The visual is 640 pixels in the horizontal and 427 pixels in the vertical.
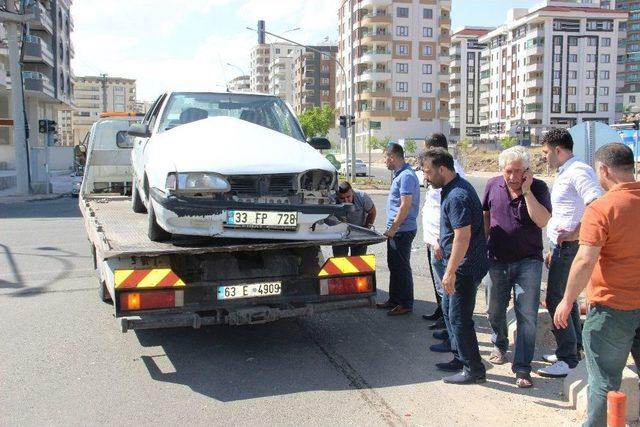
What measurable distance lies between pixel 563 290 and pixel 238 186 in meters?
2.86

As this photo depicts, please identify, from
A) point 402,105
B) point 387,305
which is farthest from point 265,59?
point 387,305

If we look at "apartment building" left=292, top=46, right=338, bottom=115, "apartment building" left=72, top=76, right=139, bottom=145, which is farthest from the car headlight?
"apartment building" left=72, top=76, right=139, bottom=145

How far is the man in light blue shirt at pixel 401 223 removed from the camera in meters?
6.75

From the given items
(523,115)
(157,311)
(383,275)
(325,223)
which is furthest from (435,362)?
(523,115)

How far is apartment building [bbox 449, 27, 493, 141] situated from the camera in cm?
12507

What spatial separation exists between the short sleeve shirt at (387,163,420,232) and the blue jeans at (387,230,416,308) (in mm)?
109

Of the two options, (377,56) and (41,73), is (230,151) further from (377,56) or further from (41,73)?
(377,56)

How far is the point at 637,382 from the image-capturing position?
14.2ft

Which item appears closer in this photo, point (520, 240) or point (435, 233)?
point (520, 240)

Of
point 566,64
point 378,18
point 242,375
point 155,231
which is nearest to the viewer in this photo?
point 242,375

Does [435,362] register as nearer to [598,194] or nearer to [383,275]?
[598,194]

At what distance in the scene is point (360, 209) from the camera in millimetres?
7477

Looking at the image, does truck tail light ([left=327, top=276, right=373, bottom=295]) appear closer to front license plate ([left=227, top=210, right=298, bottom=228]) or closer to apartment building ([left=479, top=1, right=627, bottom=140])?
front license plate ([left=227, top=210, right=298, bottom=228])

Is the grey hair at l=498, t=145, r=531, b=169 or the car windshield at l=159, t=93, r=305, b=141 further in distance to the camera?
the car windshield at l=159, t=93, r=305, b=141
